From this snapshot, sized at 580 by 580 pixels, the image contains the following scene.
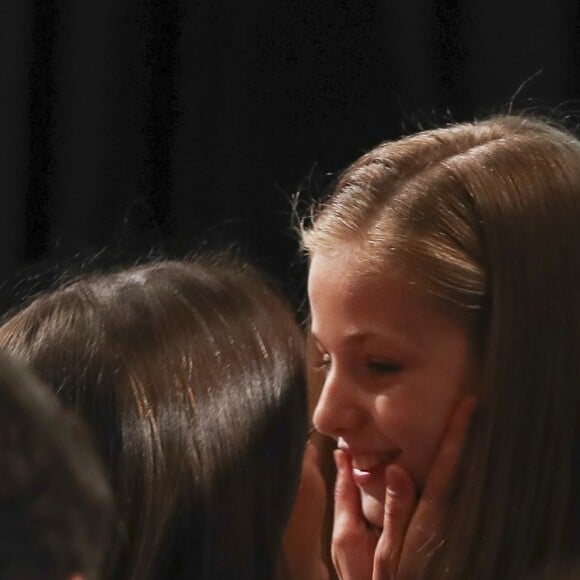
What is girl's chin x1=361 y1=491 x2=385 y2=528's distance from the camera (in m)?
0.85

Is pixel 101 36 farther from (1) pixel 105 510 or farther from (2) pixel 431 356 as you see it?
(1) pixel 105 510

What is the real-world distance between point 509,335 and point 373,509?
16 cm

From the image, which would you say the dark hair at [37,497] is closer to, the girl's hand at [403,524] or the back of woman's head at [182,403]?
the back of woman's head at [182,403]

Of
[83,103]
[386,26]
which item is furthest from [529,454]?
[83,103]

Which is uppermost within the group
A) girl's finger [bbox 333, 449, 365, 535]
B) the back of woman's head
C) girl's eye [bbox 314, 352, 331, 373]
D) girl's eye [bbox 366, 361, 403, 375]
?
the back of woman's head

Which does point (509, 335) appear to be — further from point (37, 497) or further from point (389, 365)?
point (37, 497)

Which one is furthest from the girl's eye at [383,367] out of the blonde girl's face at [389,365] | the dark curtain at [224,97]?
the dark curtain at [224,97]

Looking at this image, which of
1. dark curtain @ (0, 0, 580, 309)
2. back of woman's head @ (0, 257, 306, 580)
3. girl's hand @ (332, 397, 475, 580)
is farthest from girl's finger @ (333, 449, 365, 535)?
dark curtain @ (0, 0, 580, 309)

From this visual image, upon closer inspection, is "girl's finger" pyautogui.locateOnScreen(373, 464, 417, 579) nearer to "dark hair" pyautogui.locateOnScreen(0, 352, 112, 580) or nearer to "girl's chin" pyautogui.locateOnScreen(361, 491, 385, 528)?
"girl's chin" pyautogui.locateOnScreen(361, 491, 385, 528)

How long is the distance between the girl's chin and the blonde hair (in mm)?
62

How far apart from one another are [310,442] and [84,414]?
12.5 inches

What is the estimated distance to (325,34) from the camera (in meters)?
1.14

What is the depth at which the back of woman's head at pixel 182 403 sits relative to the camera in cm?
61

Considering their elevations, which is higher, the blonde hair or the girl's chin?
the blonde hair
